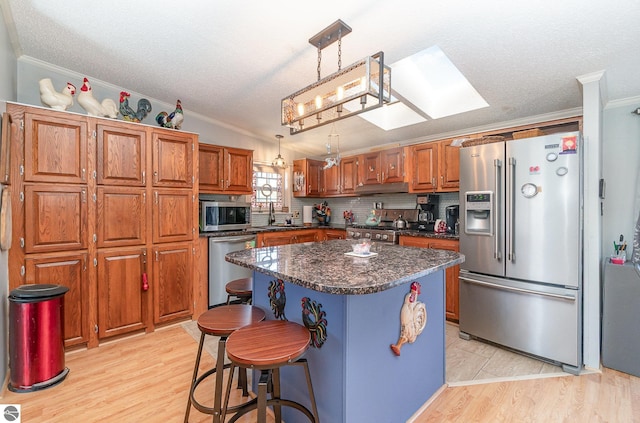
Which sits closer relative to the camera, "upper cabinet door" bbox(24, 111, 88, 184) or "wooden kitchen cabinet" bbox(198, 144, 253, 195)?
"upper cabinet door" bbox(24, 111, 88, 184)

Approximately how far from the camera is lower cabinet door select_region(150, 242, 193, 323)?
120 inches

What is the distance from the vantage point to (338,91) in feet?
5.79

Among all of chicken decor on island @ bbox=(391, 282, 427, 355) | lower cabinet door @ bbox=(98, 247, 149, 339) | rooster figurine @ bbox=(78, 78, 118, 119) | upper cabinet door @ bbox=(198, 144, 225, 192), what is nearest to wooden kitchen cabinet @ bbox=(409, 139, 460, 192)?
chicken decor on island @ bbox=(391, 282, 427, 355)

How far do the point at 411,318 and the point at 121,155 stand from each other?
2.96 m

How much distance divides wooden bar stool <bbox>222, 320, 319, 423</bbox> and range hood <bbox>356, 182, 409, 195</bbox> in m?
2.98

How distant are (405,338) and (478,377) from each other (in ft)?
3.50

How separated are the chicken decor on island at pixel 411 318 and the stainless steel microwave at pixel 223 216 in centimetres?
278

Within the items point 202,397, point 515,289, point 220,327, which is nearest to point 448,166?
point 515,289

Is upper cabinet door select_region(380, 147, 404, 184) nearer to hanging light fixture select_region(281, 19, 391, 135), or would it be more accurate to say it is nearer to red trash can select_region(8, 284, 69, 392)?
hanging light fixture select_region(281, 19, 391, 135)

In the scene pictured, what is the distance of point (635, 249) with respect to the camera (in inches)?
94.3

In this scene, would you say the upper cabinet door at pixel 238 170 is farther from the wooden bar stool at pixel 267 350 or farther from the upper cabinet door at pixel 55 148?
the wooden bar stool at pixel 267 350

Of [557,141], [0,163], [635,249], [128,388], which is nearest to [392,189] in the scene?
[557,141]

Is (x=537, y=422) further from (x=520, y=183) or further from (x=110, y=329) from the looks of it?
(x=110, y=329)

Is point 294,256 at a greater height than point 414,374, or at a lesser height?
greater
